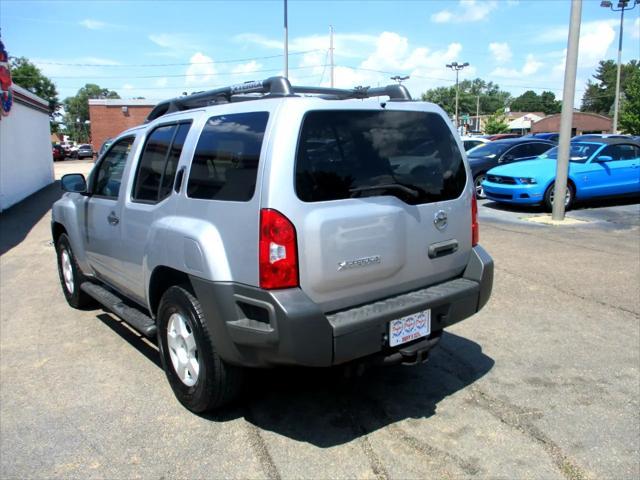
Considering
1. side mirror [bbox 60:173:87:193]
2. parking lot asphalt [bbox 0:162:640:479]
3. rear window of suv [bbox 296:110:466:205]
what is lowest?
parking lot asphalt [bbox 0:162:640:479]

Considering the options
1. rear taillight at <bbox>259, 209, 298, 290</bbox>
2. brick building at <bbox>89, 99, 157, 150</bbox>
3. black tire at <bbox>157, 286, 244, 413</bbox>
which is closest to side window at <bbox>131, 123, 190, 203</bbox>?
black tire at <bbox>157, 286, 244, 413</bbox>

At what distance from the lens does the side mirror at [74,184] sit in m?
5.04

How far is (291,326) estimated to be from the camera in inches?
109

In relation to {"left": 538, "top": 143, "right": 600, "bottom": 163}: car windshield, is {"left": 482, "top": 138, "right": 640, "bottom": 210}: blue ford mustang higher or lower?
lower

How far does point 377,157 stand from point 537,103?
14564 cm

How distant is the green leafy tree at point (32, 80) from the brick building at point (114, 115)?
25.0 meters

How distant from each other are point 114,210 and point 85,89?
433 ft

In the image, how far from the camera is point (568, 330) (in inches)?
194

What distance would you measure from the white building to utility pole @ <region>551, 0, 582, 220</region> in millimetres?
13912

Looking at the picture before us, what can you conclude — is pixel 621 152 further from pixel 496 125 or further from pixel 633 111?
pixel 496 125

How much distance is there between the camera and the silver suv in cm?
285

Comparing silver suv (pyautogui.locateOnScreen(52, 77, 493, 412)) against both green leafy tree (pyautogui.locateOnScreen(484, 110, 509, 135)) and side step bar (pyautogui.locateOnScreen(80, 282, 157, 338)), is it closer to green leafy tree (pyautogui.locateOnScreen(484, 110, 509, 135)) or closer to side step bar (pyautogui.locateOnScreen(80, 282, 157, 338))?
side step bar (pyautogui.locateOnScreen(80, 282, 157, 338))

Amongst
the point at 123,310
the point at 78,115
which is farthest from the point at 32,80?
the point at 123,310

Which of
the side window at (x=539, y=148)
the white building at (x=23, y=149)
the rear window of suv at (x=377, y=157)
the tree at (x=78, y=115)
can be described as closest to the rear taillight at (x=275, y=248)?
the rear window of suv at (x=377, y=157)
